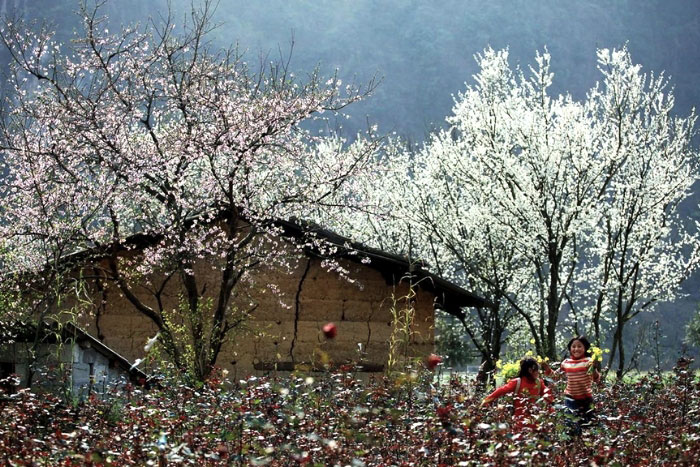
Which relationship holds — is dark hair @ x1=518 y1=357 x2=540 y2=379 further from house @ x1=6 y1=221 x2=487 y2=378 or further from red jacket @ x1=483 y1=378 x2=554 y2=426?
house @ x1=6 y1=221 x2=487 y2=378

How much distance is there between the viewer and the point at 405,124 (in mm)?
132000

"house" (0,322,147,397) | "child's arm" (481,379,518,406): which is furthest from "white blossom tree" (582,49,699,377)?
"child's arm" (481,379,518,406)

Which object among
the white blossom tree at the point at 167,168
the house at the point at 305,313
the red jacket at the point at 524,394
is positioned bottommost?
the red jacket at the point at 524,394

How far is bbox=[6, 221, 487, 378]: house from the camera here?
16641 mm

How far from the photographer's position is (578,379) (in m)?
9.56

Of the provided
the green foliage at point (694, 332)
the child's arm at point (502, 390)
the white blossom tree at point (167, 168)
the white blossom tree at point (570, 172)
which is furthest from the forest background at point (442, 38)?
the child's arm at point (502, 390)

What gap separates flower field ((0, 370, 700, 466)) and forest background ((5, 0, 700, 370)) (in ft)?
381

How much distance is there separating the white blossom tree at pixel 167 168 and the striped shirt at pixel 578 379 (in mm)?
5772

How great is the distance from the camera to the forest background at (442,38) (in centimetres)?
13188

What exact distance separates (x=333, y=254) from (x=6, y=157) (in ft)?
18.1

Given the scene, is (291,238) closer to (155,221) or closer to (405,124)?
(155,221)

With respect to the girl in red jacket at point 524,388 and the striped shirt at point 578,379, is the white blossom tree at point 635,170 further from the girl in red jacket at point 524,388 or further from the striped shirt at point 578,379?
the girl in red jacket at point 524,388

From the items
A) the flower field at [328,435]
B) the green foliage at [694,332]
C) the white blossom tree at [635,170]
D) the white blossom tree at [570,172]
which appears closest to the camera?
the flower field at [328,435]

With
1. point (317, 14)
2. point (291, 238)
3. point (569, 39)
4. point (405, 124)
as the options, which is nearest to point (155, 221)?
point (291, 238)
